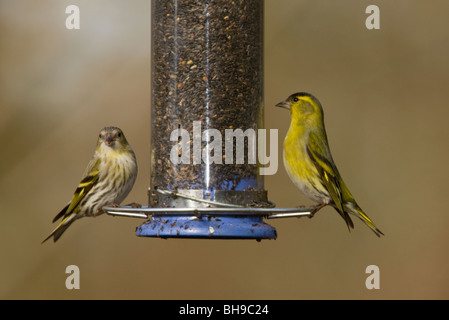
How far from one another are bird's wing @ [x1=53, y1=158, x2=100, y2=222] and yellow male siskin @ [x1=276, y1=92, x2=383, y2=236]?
1.79m

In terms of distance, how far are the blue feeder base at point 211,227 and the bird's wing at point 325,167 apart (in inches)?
40.4

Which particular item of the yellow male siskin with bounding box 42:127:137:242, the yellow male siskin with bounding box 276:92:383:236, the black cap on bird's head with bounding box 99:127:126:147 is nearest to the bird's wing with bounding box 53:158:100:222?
the yellow male siskin with bounding box 42:127:137:242

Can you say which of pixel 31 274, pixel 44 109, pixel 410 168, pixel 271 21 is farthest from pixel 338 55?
pixel 31 274

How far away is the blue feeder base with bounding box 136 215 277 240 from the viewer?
7.32 metres

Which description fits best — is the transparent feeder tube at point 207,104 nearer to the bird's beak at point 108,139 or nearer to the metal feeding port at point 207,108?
the metal feeding port at point 207,108

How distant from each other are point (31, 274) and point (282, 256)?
Answer: 3211 mm

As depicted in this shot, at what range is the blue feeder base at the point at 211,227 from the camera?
732 cm

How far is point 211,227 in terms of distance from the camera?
7.35 meters

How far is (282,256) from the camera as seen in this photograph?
40.1ft

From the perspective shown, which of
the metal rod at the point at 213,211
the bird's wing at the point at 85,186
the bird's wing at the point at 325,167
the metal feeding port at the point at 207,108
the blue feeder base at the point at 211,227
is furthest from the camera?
the bird's wing at the point at 85,186

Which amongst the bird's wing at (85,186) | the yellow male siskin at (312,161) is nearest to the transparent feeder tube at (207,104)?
the yellow male siskin at (312,161)

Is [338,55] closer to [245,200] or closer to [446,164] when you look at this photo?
[446,164]

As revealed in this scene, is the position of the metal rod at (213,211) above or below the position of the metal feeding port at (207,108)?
below

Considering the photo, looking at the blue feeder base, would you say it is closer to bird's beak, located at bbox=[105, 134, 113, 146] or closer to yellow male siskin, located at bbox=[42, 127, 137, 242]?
yellow male siskin, located at bbox=[42, 127, 137, 242]
